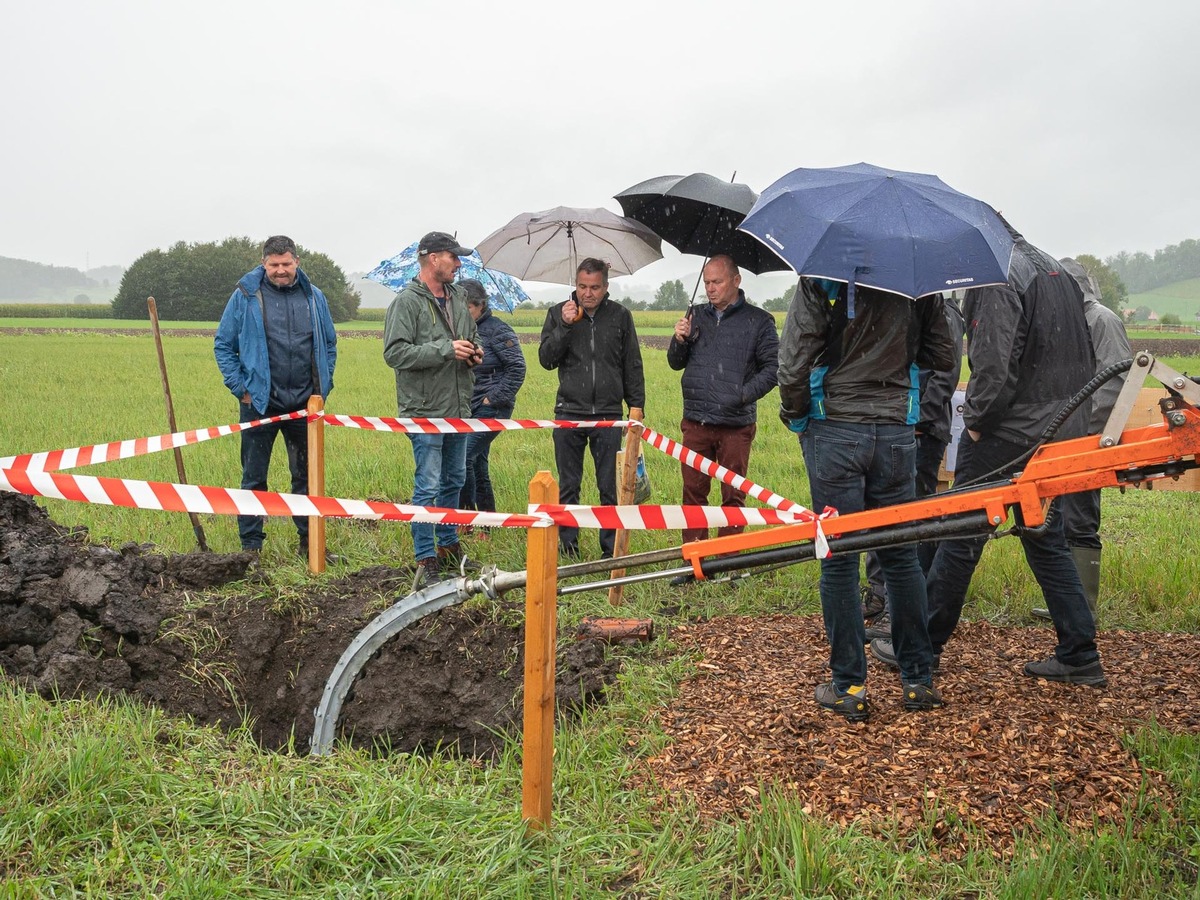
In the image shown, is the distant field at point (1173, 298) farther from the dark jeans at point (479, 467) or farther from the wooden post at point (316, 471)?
the wooden post at point (316, 471)

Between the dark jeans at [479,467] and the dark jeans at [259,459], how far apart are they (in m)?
1.24

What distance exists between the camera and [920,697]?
3.91 m

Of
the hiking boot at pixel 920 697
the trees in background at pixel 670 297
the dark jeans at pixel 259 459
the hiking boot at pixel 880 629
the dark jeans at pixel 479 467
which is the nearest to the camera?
the hiking boot at pixel 920 697

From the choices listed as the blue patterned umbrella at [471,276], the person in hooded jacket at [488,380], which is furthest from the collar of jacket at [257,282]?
the person in hooded jacket at [488,380]

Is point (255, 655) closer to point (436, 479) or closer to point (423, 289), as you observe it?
point (436, 479)

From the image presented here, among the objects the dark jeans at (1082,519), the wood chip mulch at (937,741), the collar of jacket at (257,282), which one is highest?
the collar of jacket at (257,282)

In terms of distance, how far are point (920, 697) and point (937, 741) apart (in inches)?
12.1

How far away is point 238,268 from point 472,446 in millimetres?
52397

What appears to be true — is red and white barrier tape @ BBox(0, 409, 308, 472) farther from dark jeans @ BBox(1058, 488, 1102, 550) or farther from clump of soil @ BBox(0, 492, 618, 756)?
dark jeans @ BBox(1058, 488, 1102, 550)

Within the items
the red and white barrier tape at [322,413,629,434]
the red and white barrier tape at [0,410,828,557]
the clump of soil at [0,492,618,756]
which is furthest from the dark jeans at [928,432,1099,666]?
the red and white barrier tape at [322,413,629,434]

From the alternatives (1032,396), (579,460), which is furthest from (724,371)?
(1032,396)

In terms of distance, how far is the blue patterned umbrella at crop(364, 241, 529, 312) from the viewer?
297 inches

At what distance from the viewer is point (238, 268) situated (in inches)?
2137

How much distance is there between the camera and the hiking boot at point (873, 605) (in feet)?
18.0
